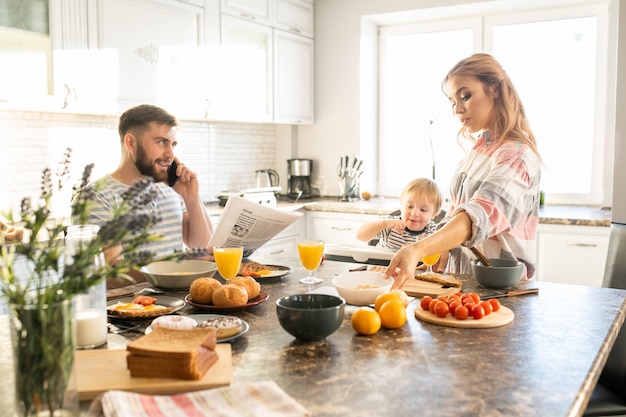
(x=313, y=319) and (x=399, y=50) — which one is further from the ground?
(x=399, y=50)

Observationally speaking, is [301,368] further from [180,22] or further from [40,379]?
[180,22]

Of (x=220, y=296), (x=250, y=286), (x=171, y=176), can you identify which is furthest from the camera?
(x=171, y=176)

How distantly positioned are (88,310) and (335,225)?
3300 millimetres

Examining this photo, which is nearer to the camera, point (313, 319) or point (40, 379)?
point (40, 379)

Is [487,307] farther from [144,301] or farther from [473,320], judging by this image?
[144,301]

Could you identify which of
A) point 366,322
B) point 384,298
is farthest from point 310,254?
point 366,322

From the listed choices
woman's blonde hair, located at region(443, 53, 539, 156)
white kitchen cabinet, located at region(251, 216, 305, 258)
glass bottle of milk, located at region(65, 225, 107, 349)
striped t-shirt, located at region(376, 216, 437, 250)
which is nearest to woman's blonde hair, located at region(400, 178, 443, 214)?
striped t-shirt, located at region(376, 216, 437, 250)

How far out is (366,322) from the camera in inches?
56.8

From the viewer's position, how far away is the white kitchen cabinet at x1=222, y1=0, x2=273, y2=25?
4.32 m

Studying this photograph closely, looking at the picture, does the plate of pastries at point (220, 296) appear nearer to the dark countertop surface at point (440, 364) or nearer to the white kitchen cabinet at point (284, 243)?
the dark countertop surface at point (440, 364)

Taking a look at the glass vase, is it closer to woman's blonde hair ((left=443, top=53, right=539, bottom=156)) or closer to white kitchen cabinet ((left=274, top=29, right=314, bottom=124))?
woman's blonde hair ((left=443, top=53, right=539, bottom=156))

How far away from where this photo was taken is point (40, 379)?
901 millimetres

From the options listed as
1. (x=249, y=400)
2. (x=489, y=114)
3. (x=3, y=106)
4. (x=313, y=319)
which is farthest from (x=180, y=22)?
(x=249, y=400)

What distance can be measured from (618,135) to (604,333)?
224 cm
